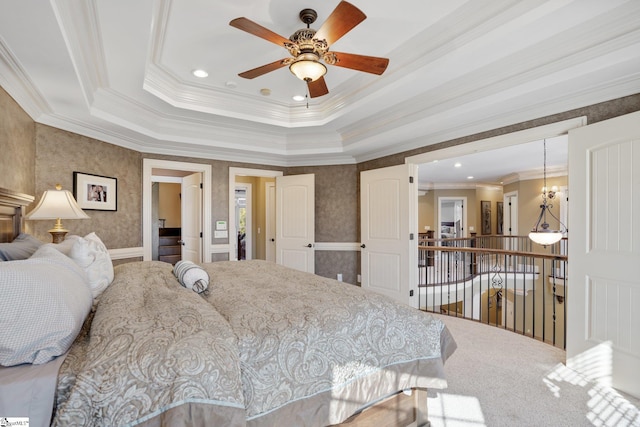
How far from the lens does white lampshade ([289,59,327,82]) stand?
226 centimetres

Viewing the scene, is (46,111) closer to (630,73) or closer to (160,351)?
(160,351)

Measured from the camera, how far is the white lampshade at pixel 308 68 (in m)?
2.26


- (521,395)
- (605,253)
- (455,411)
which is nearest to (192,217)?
(455,411)

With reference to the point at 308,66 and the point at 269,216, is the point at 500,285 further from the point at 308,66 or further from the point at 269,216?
the point at 308,66

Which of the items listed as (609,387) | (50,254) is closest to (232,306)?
(50,254)

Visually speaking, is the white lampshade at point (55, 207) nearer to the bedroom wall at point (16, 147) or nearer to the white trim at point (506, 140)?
the bedroom wall at point (16, 147)

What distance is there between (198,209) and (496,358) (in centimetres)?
430

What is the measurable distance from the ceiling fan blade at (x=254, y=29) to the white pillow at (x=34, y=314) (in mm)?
1626

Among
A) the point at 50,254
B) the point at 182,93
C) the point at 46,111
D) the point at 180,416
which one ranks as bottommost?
the point at 180,416

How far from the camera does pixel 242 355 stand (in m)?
1.30

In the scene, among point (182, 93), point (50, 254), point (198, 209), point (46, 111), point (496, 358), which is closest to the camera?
point (50, 254)

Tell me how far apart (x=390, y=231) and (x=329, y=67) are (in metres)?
2.39

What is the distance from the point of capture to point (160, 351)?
44.5 inches

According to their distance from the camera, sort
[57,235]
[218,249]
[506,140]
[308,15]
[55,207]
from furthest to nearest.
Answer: [218,249]
[506,140]
[57,235]
[55,207]
[308,15]
